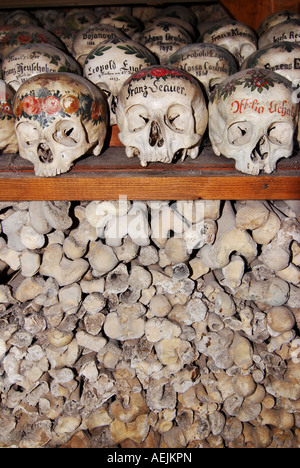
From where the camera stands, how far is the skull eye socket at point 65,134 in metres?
1.00

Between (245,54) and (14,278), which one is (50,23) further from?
(14,278)

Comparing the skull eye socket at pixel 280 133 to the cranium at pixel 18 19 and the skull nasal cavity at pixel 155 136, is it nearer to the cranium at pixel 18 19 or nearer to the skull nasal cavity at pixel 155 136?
the skull nasal cavity at pixel 155 136

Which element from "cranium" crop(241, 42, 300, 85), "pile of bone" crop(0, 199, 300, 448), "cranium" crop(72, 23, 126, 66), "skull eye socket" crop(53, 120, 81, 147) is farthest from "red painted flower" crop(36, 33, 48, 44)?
"cranium" crop(241, 42, 300, 85)

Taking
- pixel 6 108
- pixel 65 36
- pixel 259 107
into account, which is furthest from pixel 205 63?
pixel 65 36

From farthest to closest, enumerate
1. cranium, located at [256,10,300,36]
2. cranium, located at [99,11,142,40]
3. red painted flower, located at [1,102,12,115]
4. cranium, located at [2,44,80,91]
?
cranium, located at [99,11,142,40] < cranium, located at [256,10,300,36] < cranium, located at [2,44,80,91] < red painted flower, located at [1,102,12,115]

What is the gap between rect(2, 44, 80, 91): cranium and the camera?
1.17 metres

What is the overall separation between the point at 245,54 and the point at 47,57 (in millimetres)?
787

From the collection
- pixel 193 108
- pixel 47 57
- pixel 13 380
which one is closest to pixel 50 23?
pixel 47 57

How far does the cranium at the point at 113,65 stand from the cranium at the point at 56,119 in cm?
17

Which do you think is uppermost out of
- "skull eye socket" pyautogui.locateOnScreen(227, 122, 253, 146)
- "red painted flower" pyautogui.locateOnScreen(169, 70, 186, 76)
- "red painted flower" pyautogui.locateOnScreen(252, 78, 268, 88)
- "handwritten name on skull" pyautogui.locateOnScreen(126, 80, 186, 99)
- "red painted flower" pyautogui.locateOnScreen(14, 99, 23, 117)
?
"red painted flower" pyautogui.locateOnScreen(169, 70, 186, 76)

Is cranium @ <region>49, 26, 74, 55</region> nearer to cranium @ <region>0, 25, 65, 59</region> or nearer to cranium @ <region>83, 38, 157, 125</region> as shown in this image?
cranium @ <region>0, 25, 65, 59</region>

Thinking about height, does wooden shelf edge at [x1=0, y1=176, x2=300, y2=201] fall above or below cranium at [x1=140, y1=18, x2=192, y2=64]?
below

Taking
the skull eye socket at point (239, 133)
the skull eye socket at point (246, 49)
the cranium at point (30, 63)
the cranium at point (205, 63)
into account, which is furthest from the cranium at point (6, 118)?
the skull eye socket at point (246, 49)

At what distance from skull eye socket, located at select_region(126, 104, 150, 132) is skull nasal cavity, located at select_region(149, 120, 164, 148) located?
0.03 meters
